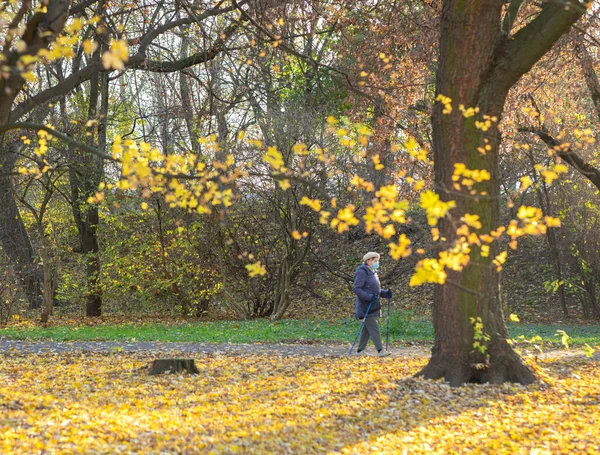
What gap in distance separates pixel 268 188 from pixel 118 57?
1287 cm

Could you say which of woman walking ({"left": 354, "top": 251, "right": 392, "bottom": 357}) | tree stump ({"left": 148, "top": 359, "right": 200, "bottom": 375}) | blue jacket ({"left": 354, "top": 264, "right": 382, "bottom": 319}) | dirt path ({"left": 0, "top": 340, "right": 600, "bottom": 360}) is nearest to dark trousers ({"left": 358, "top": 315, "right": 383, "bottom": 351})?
woman walking ({"left": 354, "top": 251, "right": 392, "bottom": 357})

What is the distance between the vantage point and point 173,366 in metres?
9.20

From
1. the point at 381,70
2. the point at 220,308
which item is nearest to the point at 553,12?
the point at 381,70

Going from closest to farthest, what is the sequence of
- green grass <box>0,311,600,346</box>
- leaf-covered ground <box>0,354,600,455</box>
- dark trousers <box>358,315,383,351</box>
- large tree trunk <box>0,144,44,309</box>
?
leaf-covered ground <box>0,354,600,455</box>
dark trousers <box>358,315,383,351</box>
green grass <box>0,311,600,346</box>
large tree trunk <box>0,144,44,309</box>

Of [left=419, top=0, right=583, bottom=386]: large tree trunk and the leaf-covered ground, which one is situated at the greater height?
[left=419, top=0, right=583, bottom=386]: large tree trunk

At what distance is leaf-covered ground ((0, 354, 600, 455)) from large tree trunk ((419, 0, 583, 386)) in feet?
1.18

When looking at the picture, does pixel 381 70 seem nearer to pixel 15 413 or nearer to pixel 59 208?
pixel 15 413

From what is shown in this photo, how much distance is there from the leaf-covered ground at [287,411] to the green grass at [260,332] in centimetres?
382

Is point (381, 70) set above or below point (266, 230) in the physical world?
above

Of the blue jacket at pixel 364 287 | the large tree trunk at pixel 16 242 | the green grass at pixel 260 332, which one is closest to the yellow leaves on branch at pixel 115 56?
the blue jacket at pixel 364 287

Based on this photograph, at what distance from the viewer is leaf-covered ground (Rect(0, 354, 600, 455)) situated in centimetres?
573

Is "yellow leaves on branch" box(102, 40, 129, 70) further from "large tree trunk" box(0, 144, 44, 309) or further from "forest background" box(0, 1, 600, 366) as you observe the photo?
"large tree trunk" box(0, 144, 44, 309)

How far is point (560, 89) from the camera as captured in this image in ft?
47.5

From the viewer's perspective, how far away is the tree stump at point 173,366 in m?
9.16
